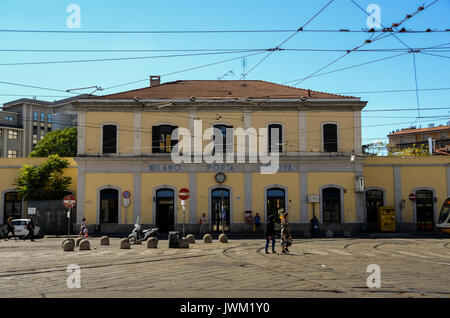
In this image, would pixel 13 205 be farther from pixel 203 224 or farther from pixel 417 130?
pixel 417 130

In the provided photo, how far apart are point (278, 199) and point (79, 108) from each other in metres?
15.6

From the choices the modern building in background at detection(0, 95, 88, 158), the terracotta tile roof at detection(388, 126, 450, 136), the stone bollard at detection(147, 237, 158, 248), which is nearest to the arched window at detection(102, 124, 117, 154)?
the stone bollard at detection(147, 237, 158, 248)

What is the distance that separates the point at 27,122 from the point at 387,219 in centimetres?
7988

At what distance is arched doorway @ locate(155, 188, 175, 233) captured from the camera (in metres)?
31.0

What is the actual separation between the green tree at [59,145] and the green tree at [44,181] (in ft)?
75.7

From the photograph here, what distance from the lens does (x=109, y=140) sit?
31188 millimetres

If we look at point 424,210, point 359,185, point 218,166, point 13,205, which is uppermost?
point 218,166

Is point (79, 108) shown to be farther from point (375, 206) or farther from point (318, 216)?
point (375, 206)

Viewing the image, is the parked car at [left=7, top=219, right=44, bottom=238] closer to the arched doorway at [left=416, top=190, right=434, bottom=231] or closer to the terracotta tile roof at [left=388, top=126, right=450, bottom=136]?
the arched doorway at [left=416, top=190, right=434, bottom=231]

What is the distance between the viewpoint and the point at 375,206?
110 feet

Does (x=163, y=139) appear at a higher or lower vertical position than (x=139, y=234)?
higher

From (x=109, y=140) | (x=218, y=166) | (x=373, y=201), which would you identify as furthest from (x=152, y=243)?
(x=373, y=201)

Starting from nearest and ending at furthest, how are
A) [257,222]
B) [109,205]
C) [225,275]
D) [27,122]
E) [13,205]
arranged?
[225,275] < [257,222] < [109,205] < [13,205] < [27,122]
